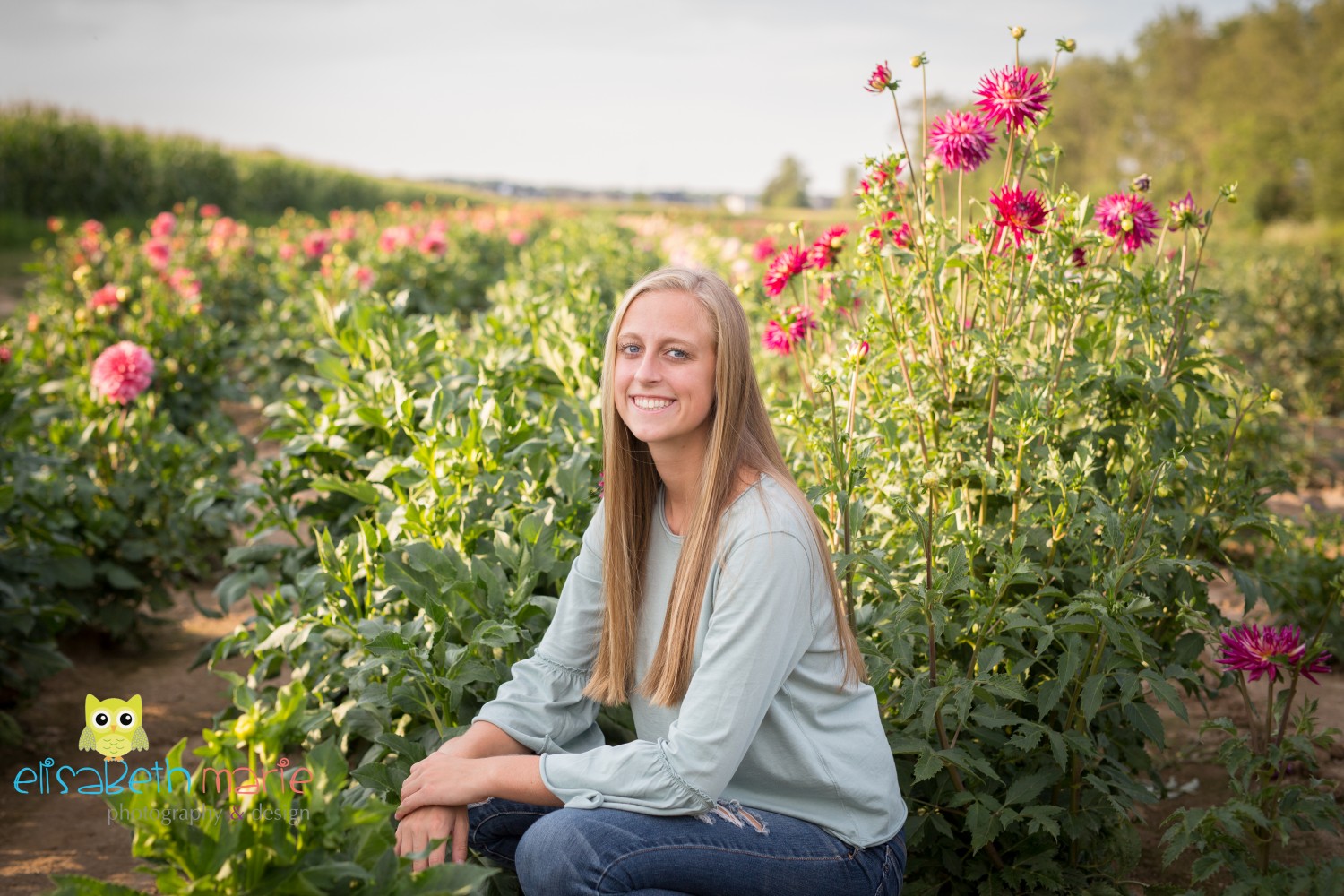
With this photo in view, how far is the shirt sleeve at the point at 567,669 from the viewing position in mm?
1928

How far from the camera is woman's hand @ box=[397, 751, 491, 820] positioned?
170cm

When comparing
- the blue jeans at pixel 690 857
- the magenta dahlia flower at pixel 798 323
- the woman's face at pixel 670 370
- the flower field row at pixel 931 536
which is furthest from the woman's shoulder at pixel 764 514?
the magenta dahlia flower at pixel 798 323

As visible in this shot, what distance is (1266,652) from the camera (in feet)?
6.46

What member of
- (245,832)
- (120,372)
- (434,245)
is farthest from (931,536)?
Result: (434,245)

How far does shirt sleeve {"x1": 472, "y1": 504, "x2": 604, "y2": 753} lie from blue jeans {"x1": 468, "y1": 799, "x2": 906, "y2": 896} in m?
0.23

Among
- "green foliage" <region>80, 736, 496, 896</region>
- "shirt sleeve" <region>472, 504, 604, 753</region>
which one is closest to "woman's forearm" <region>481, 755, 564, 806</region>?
Answer: "shirt sleeve" <region>472, 504, 604, 753</region>

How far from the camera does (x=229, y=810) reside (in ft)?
4.24

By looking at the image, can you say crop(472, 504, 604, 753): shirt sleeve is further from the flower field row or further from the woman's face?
the woman's face

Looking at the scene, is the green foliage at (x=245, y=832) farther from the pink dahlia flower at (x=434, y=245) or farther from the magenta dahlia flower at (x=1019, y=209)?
the pink dahlia flower at (x=434, y=245)

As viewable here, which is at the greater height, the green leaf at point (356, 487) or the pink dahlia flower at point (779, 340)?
the pink dahlia flower at point (779, 340)

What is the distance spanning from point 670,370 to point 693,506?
24cm

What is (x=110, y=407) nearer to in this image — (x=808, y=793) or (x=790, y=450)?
(x=790, y=450)

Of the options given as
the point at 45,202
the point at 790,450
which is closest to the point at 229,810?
the point at 790,450

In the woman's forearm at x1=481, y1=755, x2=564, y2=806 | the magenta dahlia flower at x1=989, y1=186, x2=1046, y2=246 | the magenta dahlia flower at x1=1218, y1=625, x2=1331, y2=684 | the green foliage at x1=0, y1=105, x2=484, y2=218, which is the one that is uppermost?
the green foliage at x1=0, y1=105, x2=484, y2=218
